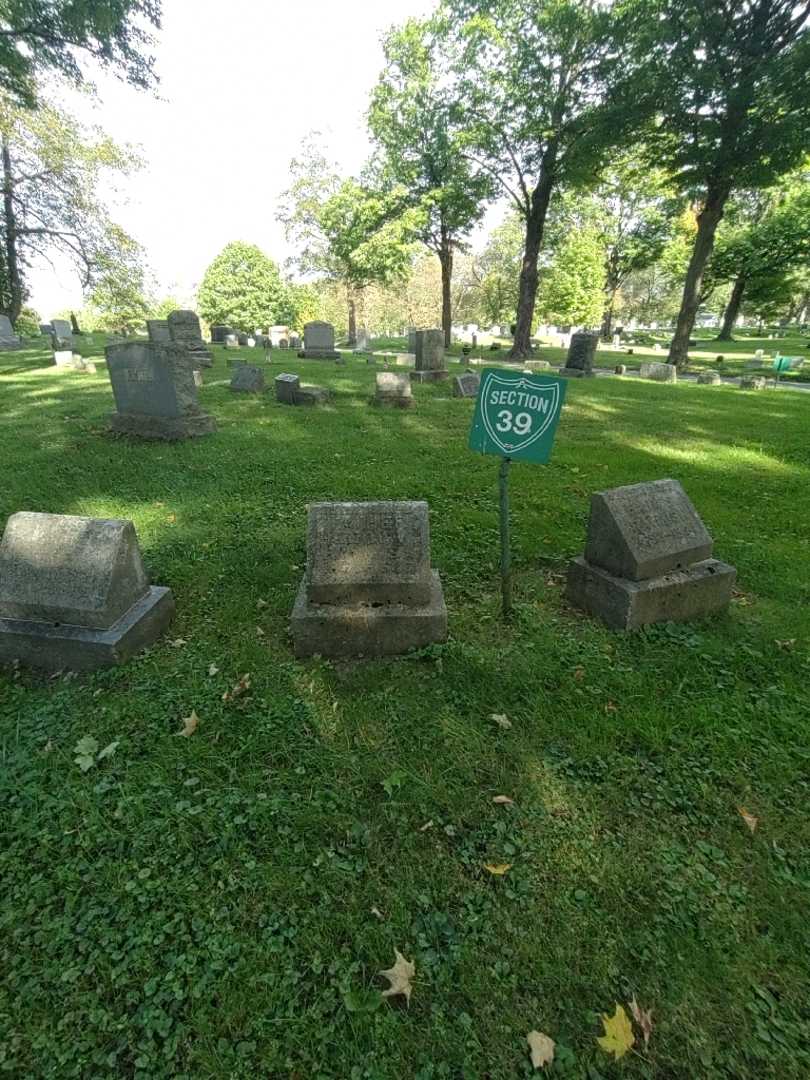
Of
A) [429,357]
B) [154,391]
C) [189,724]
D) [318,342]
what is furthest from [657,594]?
[318,342]

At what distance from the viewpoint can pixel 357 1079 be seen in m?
1.51

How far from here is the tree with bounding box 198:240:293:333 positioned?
45344mm

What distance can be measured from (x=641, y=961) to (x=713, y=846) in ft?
2.12

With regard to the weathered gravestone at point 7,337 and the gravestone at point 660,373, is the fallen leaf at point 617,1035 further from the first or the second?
the weathered gravestone at point 7,337

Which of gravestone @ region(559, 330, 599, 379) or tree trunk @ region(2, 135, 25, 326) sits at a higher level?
tree trunk @ region(2, 135, 25, 326)

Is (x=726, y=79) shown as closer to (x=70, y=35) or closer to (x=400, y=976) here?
(x=70, y=35)

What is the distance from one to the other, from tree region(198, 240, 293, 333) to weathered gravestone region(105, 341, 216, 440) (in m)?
41.4

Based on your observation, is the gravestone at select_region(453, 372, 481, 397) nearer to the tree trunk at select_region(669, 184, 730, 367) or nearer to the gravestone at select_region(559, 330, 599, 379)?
the gravestone at select_region(559, 330, 599, 379)

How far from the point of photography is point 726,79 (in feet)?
53.3

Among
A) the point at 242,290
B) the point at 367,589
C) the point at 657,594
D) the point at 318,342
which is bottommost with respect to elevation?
the point at 657,594

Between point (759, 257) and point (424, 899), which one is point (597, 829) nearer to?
point (424, 899)

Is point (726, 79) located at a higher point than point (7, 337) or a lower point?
higher

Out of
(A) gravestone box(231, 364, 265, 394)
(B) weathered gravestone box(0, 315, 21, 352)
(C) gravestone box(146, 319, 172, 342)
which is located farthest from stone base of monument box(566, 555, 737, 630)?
(B) weathered gravestone box(0, 315, 21, 352)

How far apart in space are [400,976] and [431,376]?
605 inches
